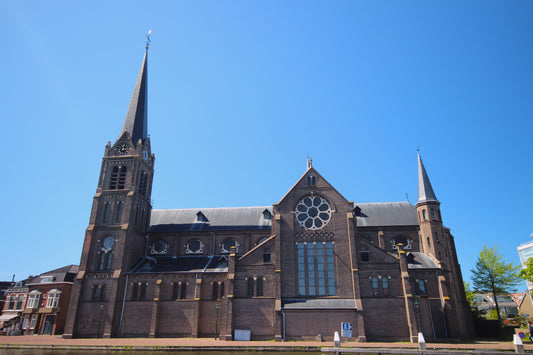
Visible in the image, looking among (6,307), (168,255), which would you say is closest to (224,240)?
(168,255)

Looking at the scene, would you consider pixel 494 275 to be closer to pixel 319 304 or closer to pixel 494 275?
pixel 494 275

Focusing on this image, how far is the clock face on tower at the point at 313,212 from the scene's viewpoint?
1540 inches

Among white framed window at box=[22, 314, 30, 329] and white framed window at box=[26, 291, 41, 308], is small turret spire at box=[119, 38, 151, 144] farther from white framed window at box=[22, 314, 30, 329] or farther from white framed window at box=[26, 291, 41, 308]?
white framed window at box=[22, 314, 30, 329]

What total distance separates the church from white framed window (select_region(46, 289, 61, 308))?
23.0 feet

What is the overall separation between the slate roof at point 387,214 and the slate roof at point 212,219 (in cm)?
1311

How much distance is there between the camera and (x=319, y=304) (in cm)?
3488

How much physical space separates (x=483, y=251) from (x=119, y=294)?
48470 mm

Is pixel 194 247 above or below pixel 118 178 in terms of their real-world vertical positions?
below

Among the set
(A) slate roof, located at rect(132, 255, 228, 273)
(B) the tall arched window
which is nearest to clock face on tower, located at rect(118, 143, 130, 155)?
(B) the tall arched window

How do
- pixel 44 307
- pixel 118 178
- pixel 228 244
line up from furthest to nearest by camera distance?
pixel 228 244
pixel 118 178
pixel 44 307

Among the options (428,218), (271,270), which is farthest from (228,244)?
(428,218)

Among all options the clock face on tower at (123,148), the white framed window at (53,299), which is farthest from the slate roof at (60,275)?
the clock face on tower at (123,148)

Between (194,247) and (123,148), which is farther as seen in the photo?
(123,148)

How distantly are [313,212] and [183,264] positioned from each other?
17.7 m
